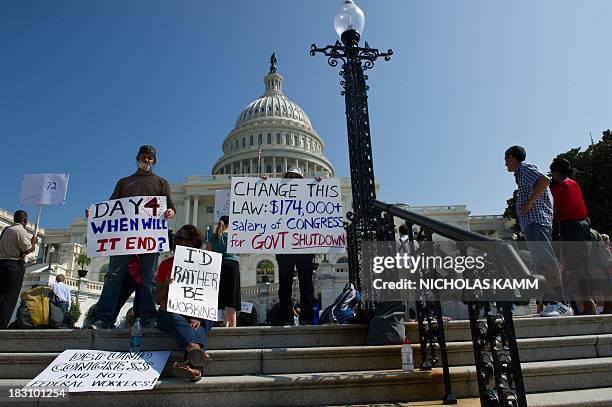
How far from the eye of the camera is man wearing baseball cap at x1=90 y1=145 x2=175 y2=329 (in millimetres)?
4988

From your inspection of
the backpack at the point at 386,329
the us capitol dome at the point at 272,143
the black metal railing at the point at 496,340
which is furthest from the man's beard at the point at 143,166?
the us capitol dome at the point at 272,143

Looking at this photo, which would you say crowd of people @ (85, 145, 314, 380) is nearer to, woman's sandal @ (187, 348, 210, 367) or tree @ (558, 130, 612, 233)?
woman's sandal @ (187, 348, 210, 367)

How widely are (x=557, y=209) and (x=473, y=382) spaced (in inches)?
148

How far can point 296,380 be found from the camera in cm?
347

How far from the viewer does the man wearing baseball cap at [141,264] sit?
4.99m

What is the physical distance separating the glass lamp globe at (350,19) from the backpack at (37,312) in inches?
232

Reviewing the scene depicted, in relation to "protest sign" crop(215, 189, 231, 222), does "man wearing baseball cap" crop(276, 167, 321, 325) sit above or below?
below

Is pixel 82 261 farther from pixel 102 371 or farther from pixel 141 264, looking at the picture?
pixel 102 371

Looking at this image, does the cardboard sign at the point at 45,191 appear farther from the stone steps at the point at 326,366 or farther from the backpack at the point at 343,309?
the backpack at the point at 343,309

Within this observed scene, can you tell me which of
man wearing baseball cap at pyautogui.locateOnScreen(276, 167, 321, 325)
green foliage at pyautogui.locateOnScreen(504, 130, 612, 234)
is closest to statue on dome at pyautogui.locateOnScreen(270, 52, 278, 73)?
green foliage at pyautogui.locateOnScreen(504, 130, 612, 234)

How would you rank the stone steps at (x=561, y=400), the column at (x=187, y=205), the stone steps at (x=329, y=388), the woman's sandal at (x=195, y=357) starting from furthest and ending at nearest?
the column at (x=187, y=205)
the woman's sandal at (x=195, y=357)
the stone steps at (x=329, y=388)
the stone steps at (x=561, y=400)

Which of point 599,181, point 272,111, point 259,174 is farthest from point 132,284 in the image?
point 272,111

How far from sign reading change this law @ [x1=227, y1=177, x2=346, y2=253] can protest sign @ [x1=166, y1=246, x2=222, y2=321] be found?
1138mm

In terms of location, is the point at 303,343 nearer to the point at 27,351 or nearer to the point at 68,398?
Result: the point at 68,398
